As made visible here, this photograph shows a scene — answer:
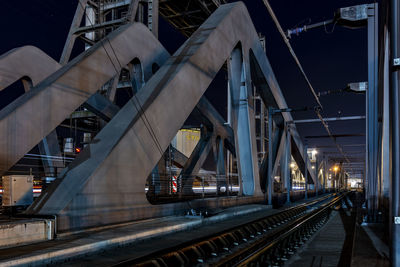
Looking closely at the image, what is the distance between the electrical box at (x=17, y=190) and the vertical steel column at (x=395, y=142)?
8666mm

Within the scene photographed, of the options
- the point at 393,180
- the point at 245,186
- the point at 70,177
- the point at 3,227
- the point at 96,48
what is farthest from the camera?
the point at 245,186

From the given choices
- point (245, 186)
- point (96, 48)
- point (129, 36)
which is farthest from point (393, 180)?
point (245, 186)

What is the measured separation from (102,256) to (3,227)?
1.99 meters

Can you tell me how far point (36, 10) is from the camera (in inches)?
522

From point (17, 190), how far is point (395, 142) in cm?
886

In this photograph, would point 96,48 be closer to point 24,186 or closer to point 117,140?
point 117,140

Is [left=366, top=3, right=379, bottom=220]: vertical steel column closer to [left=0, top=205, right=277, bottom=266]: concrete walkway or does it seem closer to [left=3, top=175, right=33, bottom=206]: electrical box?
[left=0, top=205, right=277, bottom=266]: concrete walkway

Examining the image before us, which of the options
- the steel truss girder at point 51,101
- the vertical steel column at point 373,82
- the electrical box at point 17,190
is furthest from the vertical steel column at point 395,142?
the steel truss girder at point 51,101

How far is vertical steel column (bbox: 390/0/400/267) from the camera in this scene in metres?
5.36

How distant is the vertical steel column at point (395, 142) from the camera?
5355 millimetres

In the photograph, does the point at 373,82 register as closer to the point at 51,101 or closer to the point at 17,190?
the point at 51,101

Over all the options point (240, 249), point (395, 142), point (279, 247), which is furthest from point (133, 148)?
point (395, 142)

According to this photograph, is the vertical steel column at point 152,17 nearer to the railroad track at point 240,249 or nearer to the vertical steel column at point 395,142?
the railroad track at point 240,249

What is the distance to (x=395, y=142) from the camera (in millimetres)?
5484
